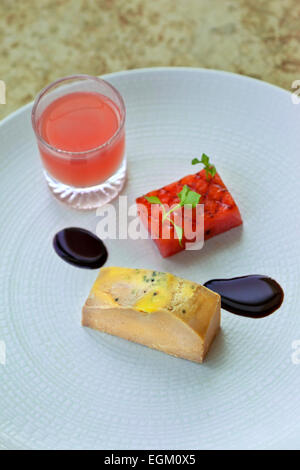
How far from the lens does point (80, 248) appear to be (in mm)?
2199

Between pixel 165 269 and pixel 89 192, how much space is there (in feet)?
1.40

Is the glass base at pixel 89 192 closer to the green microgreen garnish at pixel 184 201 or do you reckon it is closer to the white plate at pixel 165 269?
the white plate at pixel 165 269

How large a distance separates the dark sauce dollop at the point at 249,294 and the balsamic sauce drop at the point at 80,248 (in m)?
0.39

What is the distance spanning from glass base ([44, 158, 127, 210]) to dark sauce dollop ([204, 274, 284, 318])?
0.51 m

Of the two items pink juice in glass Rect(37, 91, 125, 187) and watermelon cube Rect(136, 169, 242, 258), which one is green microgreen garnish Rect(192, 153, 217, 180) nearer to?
watermelon cube Rect(136, 169, 242, 258)

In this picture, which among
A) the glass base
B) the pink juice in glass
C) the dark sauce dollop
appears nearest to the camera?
the dark sauce dollop

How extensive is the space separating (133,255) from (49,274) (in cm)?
29

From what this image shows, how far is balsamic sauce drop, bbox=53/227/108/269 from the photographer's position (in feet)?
7.10

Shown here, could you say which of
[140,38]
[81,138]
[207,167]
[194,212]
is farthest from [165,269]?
[140,38]

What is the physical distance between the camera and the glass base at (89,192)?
2.30 meters

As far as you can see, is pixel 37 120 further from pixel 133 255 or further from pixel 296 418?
pixel 296 418

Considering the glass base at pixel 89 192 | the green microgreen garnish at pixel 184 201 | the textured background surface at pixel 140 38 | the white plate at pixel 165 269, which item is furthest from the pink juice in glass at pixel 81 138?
the textured background surface at pixel 140 38

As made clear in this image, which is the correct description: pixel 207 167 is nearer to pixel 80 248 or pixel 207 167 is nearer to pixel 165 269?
pixel 165 269

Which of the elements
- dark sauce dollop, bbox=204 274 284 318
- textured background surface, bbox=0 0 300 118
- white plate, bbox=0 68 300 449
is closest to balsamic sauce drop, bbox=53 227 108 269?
white plate, bbox=0 68 300 449
